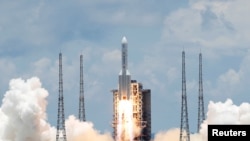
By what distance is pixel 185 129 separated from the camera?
130 meters

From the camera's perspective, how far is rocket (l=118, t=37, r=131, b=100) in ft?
410

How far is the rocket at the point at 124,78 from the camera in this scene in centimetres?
12488

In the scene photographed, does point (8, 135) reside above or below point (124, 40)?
below

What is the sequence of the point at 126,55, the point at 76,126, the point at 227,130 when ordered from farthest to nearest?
1. the point at 76,126
2. the point at 126,55
3. the point at 227,130

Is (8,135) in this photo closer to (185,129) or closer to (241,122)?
(185,129)

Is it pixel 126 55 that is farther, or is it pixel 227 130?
pixel 126 55

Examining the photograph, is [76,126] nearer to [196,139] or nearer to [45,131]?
[45,131]

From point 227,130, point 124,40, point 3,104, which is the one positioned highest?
point 124,40

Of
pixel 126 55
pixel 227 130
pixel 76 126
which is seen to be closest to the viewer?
pixel 227 130

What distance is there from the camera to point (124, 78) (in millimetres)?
126500

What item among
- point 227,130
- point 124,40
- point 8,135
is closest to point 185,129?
point 124,40

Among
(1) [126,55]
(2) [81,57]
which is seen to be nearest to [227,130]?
(1) [126,55]

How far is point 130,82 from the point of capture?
127625 millimetres

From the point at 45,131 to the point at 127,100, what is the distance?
1386 cm
